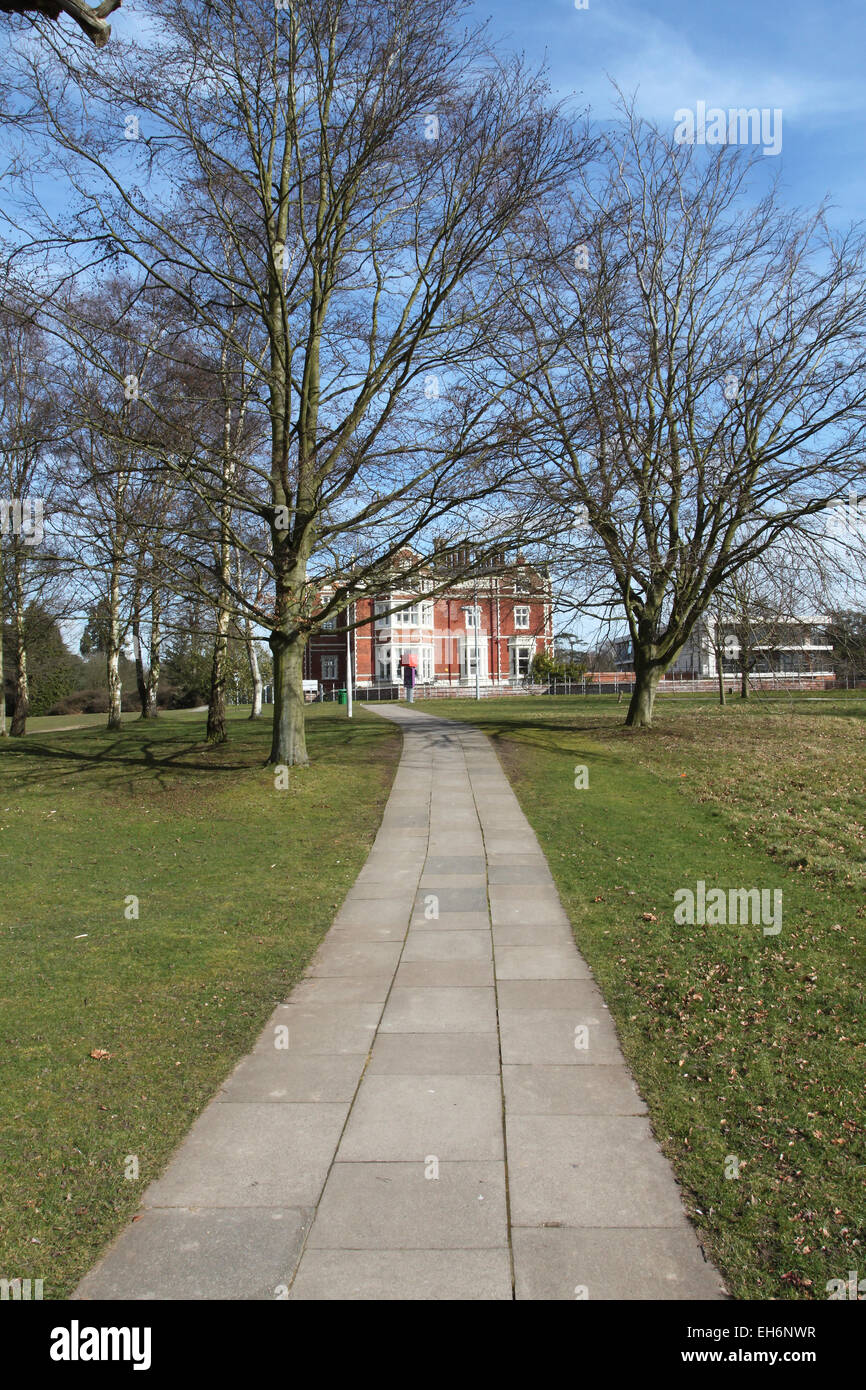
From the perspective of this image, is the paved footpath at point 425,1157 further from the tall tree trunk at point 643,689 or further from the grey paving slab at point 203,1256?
the tall tree trunk at point 643,689

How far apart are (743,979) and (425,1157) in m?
3.31

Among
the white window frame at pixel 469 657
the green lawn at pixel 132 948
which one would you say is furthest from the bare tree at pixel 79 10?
the white window frame at pixel 469 657

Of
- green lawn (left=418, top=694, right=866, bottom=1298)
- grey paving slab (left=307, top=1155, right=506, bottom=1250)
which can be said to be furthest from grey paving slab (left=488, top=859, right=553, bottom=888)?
grey paving slab (left=307, top=1155, right=506, bottom=1250)

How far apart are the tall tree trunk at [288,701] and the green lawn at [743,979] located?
4142mm

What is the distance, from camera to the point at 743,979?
21.6 feet

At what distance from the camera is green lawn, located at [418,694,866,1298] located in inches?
150

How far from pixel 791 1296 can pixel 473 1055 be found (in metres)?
2.41

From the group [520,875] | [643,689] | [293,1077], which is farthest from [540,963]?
[643,689]

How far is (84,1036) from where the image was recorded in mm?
5672

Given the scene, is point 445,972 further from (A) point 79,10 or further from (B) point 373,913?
(A) point 79,10

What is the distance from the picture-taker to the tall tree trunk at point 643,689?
2156 centimetres

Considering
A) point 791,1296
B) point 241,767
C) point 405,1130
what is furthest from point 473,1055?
point 241,767

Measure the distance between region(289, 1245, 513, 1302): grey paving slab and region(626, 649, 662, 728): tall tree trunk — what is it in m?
18.8

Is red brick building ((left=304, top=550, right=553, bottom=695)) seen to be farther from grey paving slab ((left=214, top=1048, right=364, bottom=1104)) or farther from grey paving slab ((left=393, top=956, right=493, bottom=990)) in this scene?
grey paving slab ((left=214, top=1048, right=364, bottom=1104))
